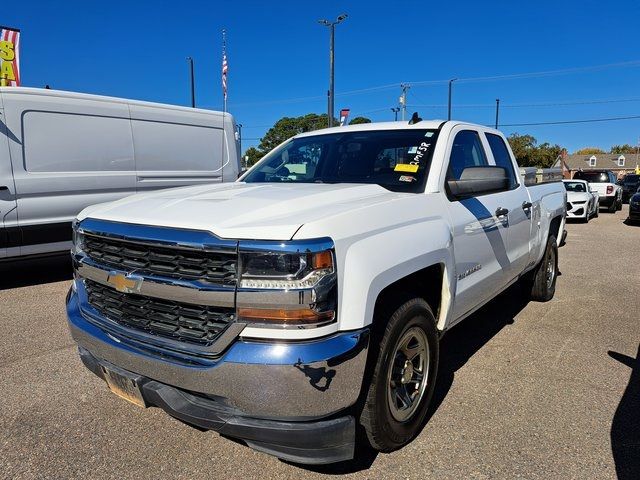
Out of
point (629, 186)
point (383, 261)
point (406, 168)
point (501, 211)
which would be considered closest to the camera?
point (383, 261)

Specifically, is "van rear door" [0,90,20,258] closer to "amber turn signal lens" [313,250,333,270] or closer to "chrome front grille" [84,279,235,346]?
"chrome front grille" [84,279,235,346]

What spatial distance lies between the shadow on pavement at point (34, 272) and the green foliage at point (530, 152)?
58012 millimetres

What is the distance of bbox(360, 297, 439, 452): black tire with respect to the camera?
7.85ft

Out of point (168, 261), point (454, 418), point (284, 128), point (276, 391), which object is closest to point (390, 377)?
point (276, 391)

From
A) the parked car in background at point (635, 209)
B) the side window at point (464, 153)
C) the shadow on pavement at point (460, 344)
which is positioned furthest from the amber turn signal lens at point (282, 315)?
the parked car in background at point (635, 209)

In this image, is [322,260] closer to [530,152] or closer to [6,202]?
[6,202]

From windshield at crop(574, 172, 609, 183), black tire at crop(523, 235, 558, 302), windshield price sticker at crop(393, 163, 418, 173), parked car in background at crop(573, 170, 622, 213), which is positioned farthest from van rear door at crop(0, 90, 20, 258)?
windshield at crop(574, 172, 609, 183)

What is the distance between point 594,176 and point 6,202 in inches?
850

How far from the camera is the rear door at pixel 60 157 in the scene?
6156 millimetres

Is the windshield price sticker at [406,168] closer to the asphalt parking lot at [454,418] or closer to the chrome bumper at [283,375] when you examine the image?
the chrome bumper at [283,375]

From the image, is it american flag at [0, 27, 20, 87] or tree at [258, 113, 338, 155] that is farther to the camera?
tree at [258, 113, 338, 155]

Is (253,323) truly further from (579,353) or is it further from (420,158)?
(579,353)

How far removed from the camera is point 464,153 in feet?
12.5

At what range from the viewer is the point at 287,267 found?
80.6 inches
